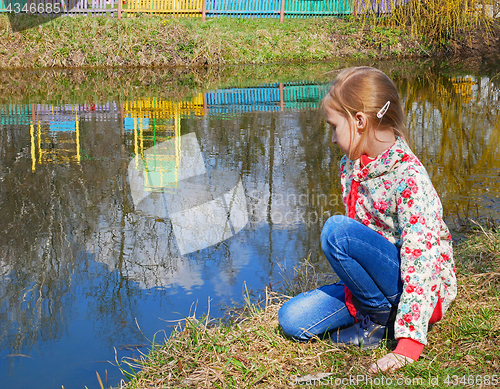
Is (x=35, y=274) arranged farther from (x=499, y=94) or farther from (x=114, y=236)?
(x=499, y=94)

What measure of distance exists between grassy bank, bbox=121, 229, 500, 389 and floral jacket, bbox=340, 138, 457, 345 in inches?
7.7

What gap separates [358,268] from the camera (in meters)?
2.09

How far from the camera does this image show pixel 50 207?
410cm

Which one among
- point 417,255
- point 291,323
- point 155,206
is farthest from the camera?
point 155,206

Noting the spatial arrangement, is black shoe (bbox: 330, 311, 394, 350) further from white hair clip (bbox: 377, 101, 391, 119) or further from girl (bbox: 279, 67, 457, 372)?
white hair clip (bbox: 377, 101, 391, 119)

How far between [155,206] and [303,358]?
2.29 m

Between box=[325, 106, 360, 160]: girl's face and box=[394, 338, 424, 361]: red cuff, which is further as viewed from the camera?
box=[325, 106, 360, 160]: girl's face

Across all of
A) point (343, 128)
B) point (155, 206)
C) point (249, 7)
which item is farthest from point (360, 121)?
point (249, 7)

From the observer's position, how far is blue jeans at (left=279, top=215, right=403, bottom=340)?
205cm

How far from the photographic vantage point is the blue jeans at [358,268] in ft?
6.72

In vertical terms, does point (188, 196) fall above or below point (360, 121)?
below

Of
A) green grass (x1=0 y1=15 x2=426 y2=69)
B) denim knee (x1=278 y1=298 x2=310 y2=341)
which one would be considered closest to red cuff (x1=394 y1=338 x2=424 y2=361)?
denim knee (x1=278 y1=298 x2=310 y2=341)

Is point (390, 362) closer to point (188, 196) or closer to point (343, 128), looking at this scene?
point (343, 128)

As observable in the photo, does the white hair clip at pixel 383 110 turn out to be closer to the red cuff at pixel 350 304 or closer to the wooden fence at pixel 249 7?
the red cuff at pixel 350 304
